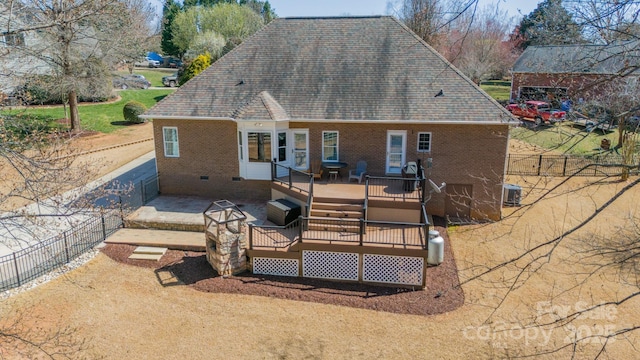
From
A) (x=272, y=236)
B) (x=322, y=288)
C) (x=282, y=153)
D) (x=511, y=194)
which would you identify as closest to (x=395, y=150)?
(x=282, y=153)

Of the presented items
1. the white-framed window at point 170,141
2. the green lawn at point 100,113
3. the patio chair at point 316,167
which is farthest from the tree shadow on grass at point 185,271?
the green lawn at point 100,113

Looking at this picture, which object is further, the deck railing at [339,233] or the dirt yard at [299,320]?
the deck railing at [339,233]

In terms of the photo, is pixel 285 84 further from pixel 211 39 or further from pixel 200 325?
pixel 211 39

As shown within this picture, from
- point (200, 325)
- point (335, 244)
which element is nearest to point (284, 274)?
point (335, 244)

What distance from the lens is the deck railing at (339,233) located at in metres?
13.5

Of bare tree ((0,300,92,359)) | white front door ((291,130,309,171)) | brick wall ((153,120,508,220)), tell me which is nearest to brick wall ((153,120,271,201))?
brick wall ((153,120,508,220))

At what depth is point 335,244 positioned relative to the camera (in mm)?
13430

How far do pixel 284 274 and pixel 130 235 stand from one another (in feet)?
20.1

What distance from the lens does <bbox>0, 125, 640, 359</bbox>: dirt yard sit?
1020 centimetres

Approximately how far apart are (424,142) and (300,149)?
528 centimetres

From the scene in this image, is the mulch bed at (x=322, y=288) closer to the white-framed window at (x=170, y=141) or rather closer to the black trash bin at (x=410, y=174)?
the black trash bin at (x=410, y=174)

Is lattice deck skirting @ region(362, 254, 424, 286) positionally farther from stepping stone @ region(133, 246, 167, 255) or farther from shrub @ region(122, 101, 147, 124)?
shrub @ region(122, 101, 147, 124)

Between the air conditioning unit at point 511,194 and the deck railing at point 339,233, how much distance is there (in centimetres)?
704

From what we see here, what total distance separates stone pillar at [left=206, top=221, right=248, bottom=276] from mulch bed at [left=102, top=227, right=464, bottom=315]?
26 cm
